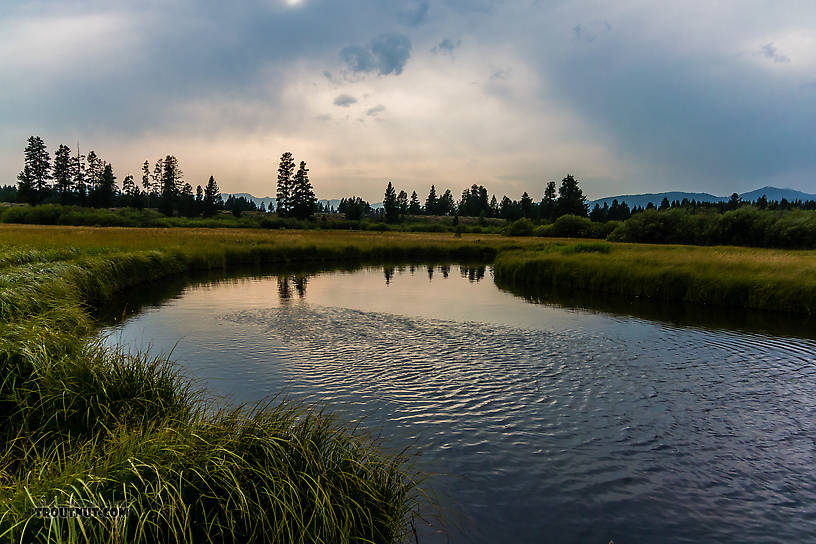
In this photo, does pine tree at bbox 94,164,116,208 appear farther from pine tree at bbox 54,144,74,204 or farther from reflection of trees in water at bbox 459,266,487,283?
reflection of trees in water at bbox 459,266,487,283

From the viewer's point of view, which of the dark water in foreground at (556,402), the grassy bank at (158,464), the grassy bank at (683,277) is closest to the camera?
the grassy bank at (158,464)

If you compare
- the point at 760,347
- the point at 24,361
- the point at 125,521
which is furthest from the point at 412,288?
the point at 125,521

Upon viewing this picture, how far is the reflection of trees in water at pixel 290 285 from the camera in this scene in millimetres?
23827

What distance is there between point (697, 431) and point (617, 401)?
170 cm

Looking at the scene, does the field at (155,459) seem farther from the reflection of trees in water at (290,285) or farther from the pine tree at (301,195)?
the pine tree at (301,195)

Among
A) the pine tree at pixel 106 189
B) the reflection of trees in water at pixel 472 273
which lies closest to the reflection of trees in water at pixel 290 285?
the reflection of trees in water at pixel 472 273

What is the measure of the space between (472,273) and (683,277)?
17.4m

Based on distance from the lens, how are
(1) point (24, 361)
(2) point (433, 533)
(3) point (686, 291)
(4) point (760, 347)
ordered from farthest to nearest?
(3) point (686, 291)
(4) point (760, 347)
(1) point (24, 361)
(2) point (433, 533)

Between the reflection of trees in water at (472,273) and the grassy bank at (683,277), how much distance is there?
1887 mm

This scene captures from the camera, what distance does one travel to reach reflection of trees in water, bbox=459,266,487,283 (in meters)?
34.7

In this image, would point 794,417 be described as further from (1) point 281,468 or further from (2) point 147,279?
(2) point 147,279

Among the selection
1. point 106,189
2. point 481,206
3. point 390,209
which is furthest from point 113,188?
point 481,206

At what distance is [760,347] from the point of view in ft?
48.9

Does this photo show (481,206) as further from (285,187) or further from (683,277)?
(683,277)
